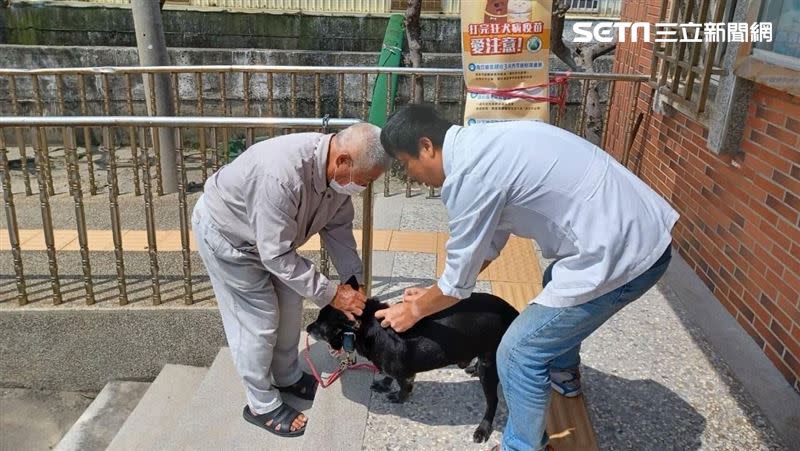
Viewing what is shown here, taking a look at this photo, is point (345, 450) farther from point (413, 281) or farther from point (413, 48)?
point (413, 48)

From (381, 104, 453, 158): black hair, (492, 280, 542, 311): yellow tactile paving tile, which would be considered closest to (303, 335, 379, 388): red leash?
(492, 280, 542, 311): yellow tactile paving tile

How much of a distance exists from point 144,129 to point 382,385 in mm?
2021

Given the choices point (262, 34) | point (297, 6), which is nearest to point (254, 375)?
point (262, 34)

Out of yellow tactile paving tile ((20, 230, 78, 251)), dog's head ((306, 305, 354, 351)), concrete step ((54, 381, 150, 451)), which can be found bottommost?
concrete step ((54, 381, 150, 451))

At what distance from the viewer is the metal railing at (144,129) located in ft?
11.9

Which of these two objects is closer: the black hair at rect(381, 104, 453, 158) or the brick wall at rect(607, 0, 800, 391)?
the black hair at rect(381, 104, 453, 158)

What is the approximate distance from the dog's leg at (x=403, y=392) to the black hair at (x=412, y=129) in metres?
1.10

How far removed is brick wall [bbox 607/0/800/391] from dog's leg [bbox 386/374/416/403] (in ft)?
5.55

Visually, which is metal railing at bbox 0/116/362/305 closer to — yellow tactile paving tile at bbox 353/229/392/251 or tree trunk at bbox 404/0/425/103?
yellow tactile paving tile at bbox 353/229/392/251

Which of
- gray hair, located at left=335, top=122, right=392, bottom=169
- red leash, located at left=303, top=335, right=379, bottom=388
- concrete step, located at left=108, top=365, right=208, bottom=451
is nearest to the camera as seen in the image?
gray hair, located at left=335, top=122, right=392, bottom=169

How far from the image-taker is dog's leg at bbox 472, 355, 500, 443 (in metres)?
2.50

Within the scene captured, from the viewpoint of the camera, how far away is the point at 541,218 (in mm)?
1917

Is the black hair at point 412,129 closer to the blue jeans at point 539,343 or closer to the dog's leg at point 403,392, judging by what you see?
the blue jeans at point 539,343

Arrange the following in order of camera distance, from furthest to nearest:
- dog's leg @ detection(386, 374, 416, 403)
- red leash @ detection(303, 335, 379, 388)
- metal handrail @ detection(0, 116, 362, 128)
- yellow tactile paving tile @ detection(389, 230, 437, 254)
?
yellow tactile paving tile @ detection(389, 230, 437, 254)
metal handrail @ detection(0, 116, 362, 128)
red leash @ detection(303, 335, 379, 388)
dog's leg @ detection(386, 374, 416, 403)
